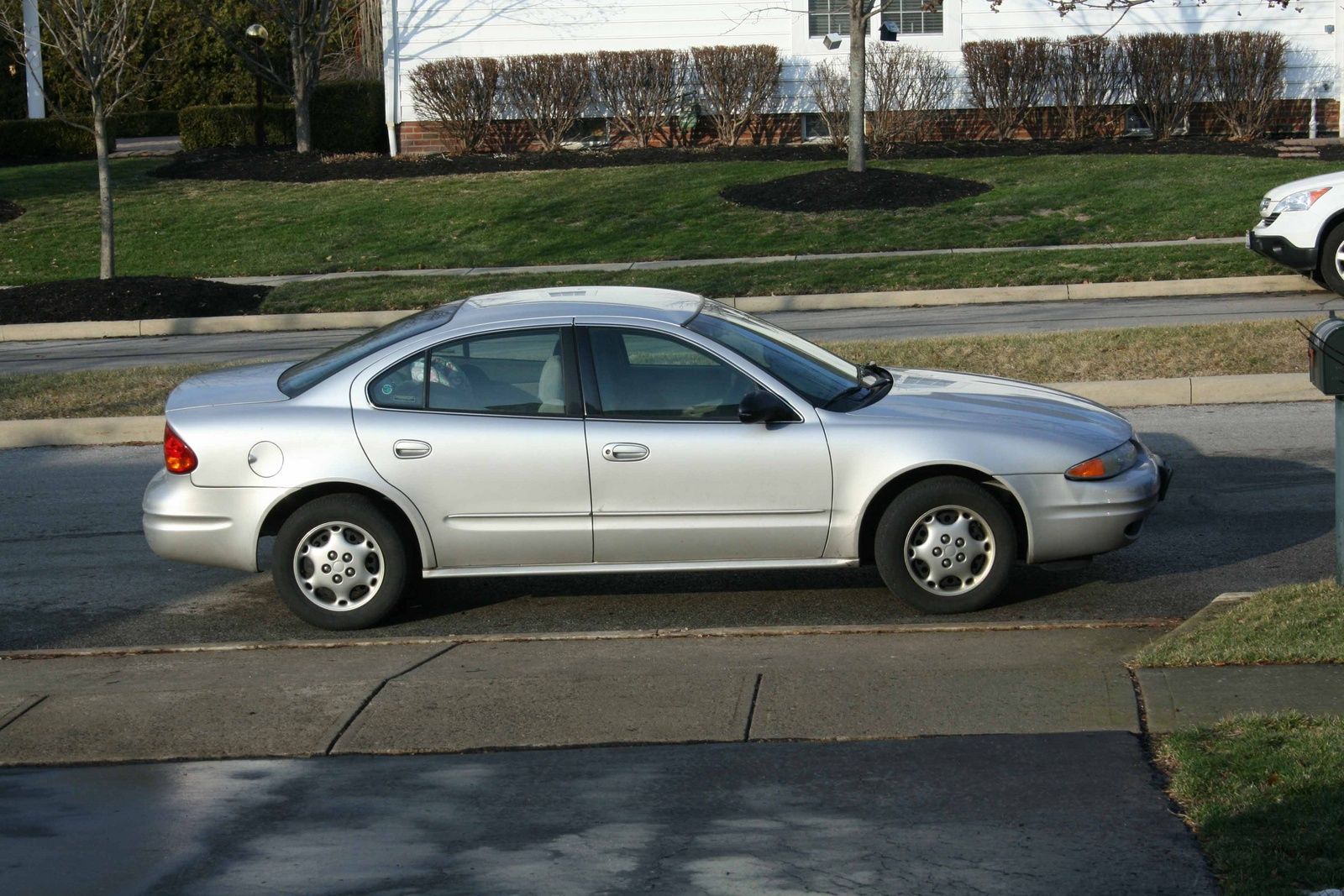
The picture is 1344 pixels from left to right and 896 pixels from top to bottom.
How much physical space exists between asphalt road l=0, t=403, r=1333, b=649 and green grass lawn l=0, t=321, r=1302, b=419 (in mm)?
2294

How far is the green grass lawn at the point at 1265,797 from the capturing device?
3961 millimetres

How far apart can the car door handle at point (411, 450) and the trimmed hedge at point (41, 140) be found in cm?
3035

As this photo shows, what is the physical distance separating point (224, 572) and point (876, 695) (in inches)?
162

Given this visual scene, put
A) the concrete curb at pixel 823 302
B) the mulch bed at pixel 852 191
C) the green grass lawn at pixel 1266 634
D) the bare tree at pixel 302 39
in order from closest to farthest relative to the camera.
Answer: the green grass lawn at pixel 1266 634
the concrete curb at pixel 823 302
the mulch bed at pixel 852 191
the bare tree at pixel 302 39

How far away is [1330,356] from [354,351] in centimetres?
429

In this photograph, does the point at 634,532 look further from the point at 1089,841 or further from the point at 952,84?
the point at 952,84

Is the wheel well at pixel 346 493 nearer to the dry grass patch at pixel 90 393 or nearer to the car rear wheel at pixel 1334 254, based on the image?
the dry grass patch at pixel 90 393

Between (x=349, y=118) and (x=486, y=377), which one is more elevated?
(x=349, y=118)

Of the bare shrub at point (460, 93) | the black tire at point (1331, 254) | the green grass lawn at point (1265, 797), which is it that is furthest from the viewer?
the bare shrub at point (460, 93)

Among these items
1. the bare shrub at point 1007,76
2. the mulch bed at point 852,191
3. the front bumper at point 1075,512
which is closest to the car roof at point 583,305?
the front bumper at point 1075,512

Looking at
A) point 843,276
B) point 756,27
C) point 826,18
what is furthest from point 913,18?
point 843,276

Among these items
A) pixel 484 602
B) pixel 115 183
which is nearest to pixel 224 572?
pixel 484 602

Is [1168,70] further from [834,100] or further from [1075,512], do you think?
[1075,512]

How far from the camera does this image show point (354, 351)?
731 cm
